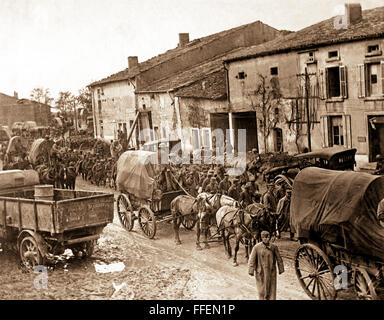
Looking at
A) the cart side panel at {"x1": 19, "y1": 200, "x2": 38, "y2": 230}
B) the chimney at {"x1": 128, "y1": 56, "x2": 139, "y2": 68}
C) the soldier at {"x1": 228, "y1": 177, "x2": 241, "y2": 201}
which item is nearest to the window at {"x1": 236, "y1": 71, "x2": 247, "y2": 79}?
the chimney at {"x1": 128, "y1": 56, "x2": 139, "y2": 68}

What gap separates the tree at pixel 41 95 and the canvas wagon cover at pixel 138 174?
740 centimetres

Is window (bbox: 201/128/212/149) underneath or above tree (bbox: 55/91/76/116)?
underneath

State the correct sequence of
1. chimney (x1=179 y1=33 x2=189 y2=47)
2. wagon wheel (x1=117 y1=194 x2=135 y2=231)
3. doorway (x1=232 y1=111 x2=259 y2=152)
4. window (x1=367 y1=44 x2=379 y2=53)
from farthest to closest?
chimney (x1=179 y1=33 x2=189 y2=47) < doorway (x1=232 y1=111 x2=259 y2=152) < window (x1=367 y1=44 x2=379 y2=53) < wagon wheel (x1=117 y1=194 x2=135 y2=231)

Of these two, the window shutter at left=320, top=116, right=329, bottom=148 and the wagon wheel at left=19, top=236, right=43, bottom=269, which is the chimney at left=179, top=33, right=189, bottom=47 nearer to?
the window shutter at left=320, top=116, right=329, bottom=148

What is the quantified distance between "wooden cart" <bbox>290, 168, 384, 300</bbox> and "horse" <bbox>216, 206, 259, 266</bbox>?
A: 228 centimetres

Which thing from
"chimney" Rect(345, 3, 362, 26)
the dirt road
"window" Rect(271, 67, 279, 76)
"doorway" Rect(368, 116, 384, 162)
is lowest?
the dirt road

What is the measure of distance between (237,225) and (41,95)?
15.5 metres

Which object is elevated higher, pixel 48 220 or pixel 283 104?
pixel 283 104

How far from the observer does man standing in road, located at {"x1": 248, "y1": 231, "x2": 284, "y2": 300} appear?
8711 millimetres

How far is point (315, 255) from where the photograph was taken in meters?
9.29

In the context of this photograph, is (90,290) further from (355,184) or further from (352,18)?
(352,18)

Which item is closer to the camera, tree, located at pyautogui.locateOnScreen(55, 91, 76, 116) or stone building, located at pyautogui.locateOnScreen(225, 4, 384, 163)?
stone building, located at pyautogui.locateOnScreen(225, 4, 384, 163)
